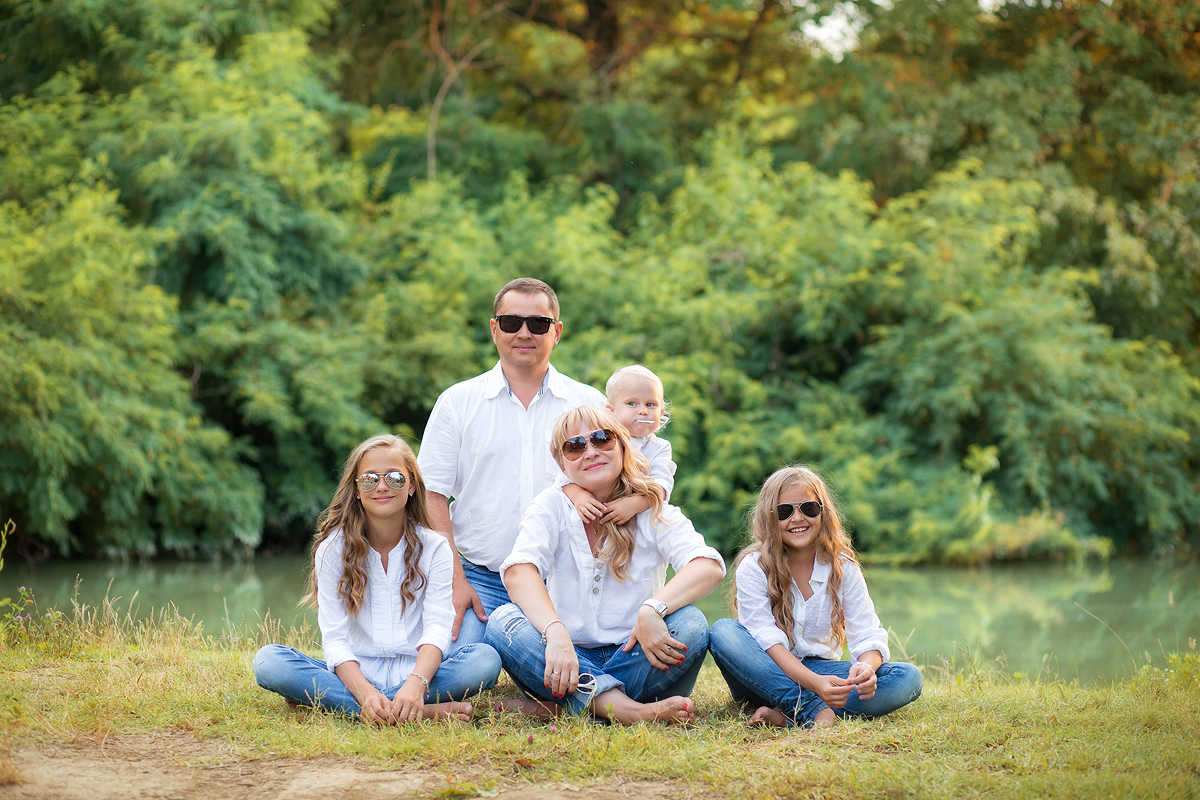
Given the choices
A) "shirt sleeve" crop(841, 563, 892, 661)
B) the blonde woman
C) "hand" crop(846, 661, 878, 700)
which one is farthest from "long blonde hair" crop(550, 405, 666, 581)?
"hand" crop(846, 661, 878, 700)

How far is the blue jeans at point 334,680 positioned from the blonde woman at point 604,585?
0.40 feet

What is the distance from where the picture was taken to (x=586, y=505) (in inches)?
152

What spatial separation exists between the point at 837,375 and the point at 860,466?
8.71 feet

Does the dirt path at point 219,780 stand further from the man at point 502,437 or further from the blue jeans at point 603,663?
the man at point 502,437

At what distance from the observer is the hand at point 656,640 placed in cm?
372

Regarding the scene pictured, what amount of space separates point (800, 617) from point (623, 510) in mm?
820

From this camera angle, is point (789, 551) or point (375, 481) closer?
point (375, 481)

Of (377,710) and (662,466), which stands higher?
(662,466)

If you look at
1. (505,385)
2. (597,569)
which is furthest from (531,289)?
(597,569)

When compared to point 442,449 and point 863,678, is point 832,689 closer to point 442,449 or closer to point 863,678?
point 863,678

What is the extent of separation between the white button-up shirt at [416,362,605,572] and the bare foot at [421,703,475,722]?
0.81 meters

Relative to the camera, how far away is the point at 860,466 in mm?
12703

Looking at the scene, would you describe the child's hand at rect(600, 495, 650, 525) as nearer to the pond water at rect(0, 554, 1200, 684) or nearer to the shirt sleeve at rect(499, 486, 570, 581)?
the shirt sleeve at rect(499, 486, 570, 581)

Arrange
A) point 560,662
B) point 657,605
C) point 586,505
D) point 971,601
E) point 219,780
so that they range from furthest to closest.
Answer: point 971,601
point 586,505
point 657,605
point 560,662
point 219,780
